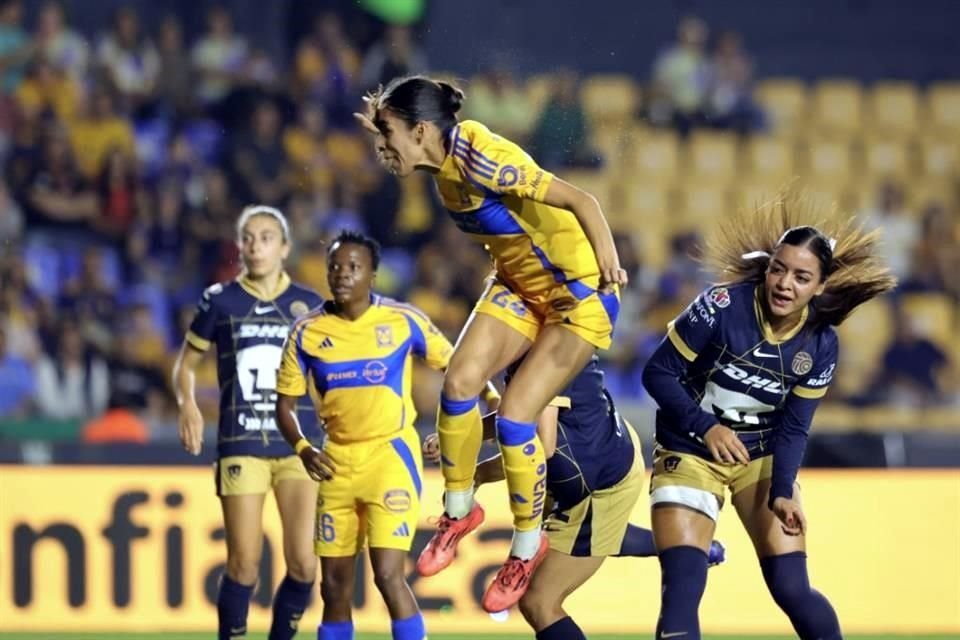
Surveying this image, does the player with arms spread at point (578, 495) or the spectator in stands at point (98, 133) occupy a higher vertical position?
the spectator in stands at point (98, 133)

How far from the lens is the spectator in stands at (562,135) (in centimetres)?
1387

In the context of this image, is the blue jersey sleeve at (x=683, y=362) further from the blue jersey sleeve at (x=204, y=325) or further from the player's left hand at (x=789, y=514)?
the blue jersey sleeve at (x=204, y=325)

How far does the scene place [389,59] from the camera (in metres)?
13.9

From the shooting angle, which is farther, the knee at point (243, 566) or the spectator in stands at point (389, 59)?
the spectator in stands at point (389, 59)

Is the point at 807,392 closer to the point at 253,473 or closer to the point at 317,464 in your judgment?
the point at 317,464

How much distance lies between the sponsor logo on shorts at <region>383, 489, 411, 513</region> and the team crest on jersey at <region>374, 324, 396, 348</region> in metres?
0.64

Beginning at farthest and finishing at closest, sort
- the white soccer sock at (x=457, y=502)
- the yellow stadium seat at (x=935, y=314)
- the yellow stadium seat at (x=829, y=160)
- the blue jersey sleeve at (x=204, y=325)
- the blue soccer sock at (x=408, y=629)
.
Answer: the yellow stadium seat at (x=829, y=160) < the yellow stadium seat at (x=935, y=314) < the blue jersey sleeve at (x=204, y=325) < the blue soccer sock at (x=408, y=629) < the white soccer sock at (x=457, y=502)

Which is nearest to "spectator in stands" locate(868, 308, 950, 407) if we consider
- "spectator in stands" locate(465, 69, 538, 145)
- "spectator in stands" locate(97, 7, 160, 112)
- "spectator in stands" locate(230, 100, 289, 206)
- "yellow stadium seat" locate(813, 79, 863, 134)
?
"yellow stadium seat" locate(813, 79, 863, 134)

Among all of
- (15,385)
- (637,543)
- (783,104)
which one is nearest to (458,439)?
(637,543)

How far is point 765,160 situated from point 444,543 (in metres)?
9.55

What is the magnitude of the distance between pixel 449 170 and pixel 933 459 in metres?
4.87

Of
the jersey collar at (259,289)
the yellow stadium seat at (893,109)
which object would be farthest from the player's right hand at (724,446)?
the yellow stadium seat at (893,109)

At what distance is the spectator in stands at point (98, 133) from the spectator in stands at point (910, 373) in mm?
6159

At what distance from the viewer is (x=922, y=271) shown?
14.3 metres
